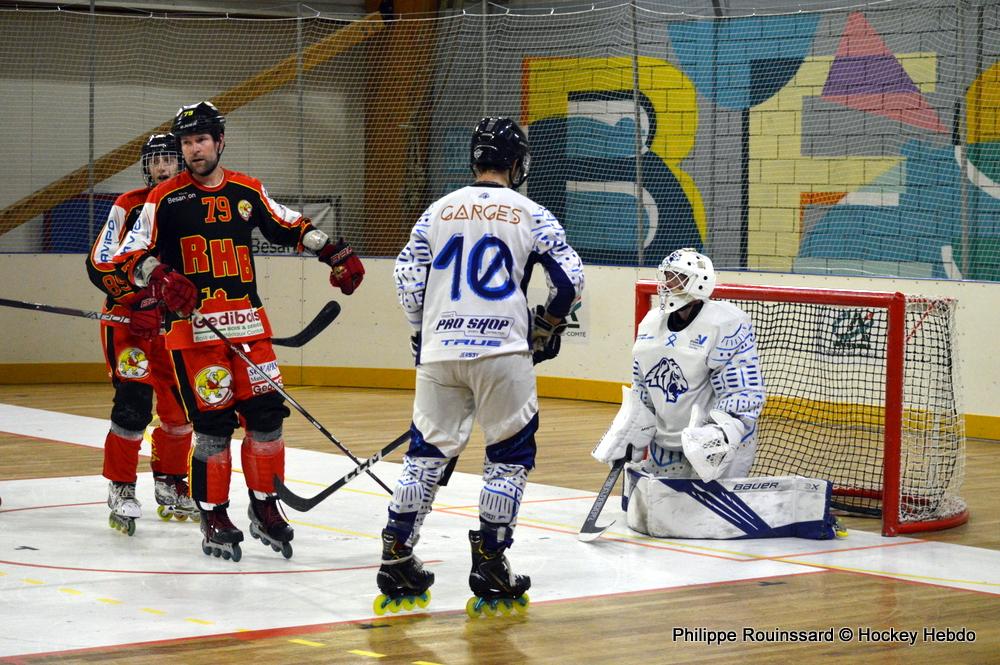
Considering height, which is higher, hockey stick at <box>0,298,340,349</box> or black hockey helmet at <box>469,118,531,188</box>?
black hockey helmet at <box>469,118,531,188</box>

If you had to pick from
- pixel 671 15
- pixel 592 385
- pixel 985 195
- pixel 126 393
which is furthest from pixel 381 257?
pixel 126 393

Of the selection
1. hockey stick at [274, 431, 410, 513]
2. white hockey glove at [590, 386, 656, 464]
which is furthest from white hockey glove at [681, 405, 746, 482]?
hockey stick at [274, 431, 410, 513]

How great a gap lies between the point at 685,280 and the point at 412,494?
1.69 metres

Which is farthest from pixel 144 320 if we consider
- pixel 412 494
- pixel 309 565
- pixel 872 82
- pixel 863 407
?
pixel 872 82

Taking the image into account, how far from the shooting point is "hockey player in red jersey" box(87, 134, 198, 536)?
521 centimetres

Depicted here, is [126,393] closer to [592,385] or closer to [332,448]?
[332,448]

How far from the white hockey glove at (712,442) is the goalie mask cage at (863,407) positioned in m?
0.68

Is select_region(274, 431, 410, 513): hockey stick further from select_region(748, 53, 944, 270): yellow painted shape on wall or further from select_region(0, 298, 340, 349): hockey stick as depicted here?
select_region(748, 53, 944, 270): yellow painted shape on wall

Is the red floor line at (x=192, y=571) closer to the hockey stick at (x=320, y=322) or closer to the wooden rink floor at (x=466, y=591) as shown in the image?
the wooden rink floor at (x=466, y=591)

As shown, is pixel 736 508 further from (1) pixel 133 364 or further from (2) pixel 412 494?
(1) pixel 133 364

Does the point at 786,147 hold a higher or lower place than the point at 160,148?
higher

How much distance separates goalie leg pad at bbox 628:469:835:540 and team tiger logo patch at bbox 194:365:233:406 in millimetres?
1560

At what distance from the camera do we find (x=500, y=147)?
13.4ft

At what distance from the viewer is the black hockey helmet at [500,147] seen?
408 cm
